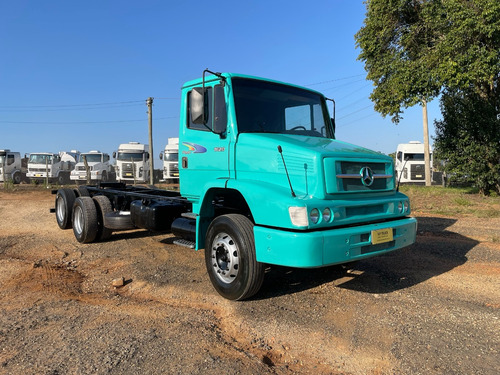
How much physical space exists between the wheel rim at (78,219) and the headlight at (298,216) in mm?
5355

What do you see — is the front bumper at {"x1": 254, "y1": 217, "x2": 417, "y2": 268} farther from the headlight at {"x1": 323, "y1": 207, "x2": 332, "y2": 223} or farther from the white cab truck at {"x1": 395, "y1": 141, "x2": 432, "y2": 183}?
the white cab truck at {"x1": 395, "y1": 141, "x2": 432, "y2": 183}

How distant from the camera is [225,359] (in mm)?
2922

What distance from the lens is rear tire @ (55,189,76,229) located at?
8305 millimetres

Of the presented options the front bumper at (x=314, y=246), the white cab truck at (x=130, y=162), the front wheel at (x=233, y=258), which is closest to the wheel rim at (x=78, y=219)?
the front wheel at (x=233, y=258)

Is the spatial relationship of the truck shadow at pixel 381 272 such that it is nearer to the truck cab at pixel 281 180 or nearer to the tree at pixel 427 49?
the truck cab at pixel 281 180

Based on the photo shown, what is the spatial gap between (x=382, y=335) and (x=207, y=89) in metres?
3.38

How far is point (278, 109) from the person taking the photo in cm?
494

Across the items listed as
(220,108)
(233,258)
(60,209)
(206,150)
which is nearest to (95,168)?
(60,209)

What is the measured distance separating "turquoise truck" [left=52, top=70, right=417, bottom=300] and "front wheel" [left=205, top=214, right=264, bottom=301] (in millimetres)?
11

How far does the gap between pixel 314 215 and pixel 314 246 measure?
0.31m

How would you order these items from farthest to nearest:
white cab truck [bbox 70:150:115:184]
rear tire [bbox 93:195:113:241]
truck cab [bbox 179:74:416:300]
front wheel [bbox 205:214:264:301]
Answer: white cab truck [bbox 70:150:115:184]
rear tire [bbox 93:195:113:241]
front wheel [bbox 205:214:264:301]
truck cab [bbox 179:74:416:300]

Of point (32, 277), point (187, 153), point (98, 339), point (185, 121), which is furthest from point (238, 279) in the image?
point (32, 277)

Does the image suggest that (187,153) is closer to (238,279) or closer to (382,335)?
(238,279)

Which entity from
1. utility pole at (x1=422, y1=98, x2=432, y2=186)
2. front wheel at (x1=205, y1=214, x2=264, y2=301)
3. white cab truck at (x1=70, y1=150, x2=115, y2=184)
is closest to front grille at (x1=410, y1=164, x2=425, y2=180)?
utility pole at (x1=422, y1=98, x2=432, y2=186)
